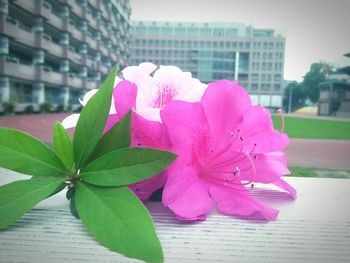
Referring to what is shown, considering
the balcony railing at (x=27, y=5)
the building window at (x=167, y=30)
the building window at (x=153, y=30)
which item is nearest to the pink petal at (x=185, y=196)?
the balcony railing at (x=27, y=5)

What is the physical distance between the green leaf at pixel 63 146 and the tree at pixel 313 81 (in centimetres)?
2476

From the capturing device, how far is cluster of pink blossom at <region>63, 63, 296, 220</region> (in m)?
0.32

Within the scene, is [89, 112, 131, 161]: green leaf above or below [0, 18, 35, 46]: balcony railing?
below

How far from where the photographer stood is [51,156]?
29cm

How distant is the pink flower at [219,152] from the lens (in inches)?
12.6

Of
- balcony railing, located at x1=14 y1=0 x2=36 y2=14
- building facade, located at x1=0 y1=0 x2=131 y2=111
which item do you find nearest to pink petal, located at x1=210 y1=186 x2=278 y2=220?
building facade, located at x1=0 y1=0 x2=131 y2=111

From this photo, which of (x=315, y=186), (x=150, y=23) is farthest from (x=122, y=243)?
(x=150, y=23)

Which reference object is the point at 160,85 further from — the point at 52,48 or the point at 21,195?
the point at 52,48

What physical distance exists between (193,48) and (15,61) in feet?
69.3

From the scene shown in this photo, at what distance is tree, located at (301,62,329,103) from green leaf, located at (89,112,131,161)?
24753mm

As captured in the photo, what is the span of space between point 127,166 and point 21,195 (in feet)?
0.32

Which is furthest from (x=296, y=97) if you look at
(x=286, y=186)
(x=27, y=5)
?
(x=286, y=186)

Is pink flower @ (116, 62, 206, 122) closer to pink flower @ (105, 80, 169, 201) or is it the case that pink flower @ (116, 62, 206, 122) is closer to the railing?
pink flower @ (105, 80, 169, 201)

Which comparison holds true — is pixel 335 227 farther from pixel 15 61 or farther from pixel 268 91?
pixel 268 91
